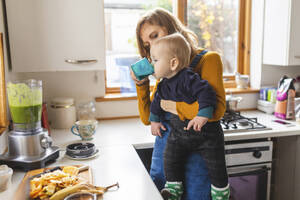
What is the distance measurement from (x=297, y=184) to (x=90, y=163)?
1.46m

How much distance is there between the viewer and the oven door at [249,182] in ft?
6.43

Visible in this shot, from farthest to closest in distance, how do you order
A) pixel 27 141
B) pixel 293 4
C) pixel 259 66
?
pixel 259 66, pixel 293 4, pixel 27 141

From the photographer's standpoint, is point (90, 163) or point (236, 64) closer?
point (90, 163)

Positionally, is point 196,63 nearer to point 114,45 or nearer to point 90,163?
point 90,163

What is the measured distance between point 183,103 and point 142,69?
0.26 metres

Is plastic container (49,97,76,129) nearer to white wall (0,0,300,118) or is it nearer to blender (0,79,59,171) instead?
white wall (0,0,300,118)

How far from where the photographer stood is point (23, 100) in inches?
58.4

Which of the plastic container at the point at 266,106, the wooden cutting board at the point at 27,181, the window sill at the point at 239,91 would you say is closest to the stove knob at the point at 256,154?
the plastic container at the point at 266,106

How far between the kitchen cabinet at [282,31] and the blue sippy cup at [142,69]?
4.19ft

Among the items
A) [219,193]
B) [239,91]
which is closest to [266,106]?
[239,91]

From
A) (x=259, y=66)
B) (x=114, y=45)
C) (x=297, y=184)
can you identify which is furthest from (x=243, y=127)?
(x=114, y=45)

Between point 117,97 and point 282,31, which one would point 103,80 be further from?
point 282,31

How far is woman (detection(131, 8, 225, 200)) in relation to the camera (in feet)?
4.30

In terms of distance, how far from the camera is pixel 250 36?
264 cm
